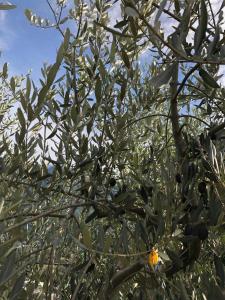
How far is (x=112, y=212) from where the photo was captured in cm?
191

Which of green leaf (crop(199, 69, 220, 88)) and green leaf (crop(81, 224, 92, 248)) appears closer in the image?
green leaf (crop(81, 224, 92, 248))

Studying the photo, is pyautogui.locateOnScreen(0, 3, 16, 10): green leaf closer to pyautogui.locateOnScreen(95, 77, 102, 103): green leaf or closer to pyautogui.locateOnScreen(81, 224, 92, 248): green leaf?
pyautogui.locateOnScreen(81, 224, 92, 248): green leaf

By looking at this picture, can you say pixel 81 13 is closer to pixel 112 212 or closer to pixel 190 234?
pixel 112 212

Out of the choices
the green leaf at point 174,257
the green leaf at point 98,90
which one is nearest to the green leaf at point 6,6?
the green leaf at point 174,257

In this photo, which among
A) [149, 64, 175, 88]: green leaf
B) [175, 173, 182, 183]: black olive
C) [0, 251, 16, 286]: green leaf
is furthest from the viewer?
[175, 173, 182, 183]: black olive

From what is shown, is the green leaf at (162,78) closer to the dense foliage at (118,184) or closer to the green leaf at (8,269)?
the dense foliage at (118,184)

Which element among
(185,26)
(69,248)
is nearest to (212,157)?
(185,26)

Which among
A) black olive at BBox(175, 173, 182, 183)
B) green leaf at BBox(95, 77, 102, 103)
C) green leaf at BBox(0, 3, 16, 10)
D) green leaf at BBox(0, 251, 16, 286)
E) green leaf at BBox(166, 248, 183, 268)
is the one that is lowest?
green leaf at BBox(166, 248, 183, 268)

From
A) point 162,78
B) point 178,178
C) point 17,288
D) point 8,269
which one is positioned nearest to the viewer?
point 8,269

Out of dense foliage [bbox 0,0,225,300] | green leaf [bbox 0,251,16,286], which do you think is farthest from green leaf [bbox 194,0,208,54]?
green leaf [bbox 0,251,16,286]

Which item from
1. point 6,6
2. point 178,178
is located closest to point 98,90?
point 178,178

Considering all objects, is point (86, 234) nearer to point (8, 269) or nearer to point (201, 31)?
point (8, 269)

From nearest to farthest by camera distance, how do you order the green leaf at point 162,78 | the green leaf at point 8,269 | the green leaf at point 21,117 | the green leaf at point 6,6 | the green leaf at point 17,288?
the green leaf at point 6,6
the green leaf at point 8,269
the green leaf at point 17,288
the green leaf at point 162,78
the green leaf at point 21,117

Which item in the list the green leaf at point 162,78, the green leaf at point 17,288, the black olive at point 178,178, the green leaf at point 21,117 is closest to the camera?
the green leaf at point 17,288
